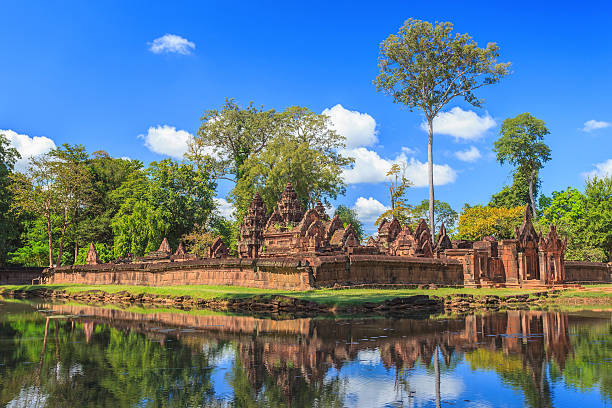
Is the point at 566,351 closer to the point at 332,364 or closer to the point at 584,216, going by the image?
the point at 332,364

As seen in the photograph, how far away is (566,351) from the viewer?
902 cm

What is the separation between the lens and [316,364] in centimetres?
827

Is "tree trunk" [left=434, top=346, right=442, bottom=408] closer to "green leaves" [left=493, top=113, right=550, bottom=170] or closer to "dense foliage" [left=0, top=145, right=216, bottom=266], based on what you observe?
"dense foliage" [left=0, top=145, right=216, bottom=266]

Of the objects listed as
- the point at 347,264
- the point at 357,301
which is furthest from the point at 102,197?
the point at 357,301

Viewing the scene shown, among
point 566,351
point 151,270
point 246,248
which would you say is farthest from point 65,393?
point 246,248

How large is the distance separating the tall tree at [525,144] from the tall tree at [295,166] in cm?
2124

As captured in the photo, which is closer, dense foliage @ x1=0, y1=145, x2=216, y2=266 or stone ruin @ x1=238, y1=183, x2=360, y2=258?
stone ruin @ x1=238, y1=183, x2=360, y2=258

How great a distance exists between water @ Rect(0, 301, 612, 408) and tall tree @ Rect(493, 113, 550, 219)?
54071 millimetres

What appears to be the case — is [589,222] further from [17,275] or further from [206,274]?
[17,275]

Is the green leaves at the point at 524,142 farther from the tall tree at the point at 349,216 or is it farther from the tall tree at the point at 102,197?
the tall tree at the point at 102,197

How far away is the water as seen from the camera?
6.27 metres

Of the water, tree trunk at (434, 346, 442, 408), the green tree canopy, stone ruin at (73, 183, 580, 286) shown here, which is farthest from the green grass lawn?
the green tree canopy

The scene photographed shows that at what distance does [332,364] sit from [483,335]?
444 cm

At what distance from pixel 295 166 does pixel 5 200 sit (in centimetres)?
2736
